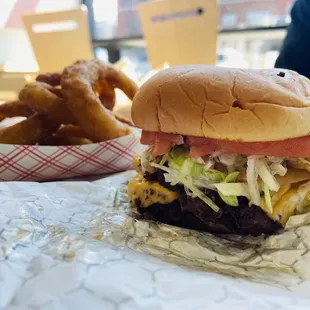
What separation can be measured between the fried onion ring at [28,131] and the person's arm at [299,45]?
1082 mm

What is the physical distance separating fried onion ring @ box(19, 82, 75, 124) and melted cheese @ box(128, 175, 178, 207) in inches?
13.9

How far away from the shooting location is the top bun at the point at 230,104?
833mm

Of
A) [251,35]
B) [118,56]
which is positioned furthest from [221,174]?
Answer: [118,56]

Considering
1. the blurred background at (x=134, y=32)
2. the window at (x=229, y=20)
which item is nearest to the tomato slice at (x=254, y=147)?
the blurred background at (x=134, y=32)

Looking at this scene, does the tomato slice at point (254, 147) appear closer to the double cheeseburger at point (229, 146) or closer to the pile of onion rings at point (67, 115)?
the double cheeseburger at point (229, 146)

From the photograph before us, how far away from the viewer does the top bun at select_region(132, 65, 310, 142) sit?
833mm

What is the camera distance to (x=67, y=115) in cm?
124

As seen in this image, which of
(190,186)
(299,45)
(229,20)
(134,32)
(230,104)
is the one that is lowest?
(134,32)

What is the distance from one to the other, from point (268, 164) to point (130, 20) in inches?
137

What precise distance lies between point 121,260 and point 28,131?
2.16 feet

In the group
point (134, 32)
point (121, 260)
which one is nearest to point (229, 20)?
Result: point (134, 32)

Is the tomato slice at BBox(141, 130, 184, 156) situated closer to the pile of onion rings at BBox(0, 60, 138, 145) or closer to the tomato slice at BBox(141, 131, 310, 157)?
the tomato slice at BBox(141, 131, 310, 157)

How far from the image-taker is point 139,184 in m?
1.01

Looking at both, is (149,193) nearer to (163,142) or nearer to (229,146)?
(163,142)
